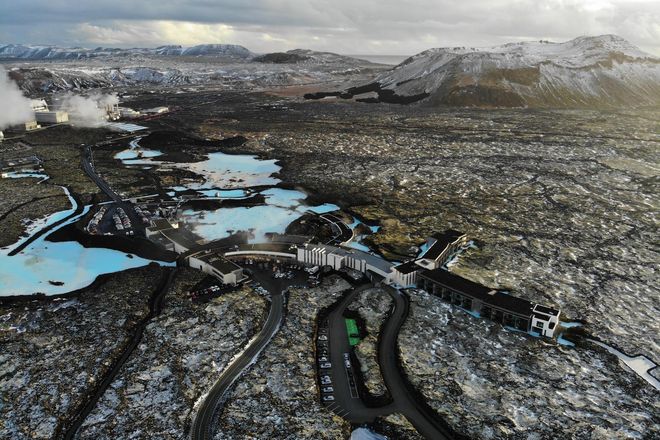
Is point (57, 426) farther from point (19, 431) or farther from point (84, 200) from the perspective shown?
point (84, 200)

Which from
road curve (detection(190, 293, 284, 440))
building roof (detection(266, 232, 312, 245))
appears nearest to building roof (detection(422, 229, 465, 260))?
building roof (detection(266, 232, 312, 245))

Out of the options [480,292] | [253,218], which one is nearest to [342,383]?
[480,292]

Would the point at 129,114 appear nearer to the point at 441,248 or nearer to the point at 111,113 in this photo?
the point at 111,113

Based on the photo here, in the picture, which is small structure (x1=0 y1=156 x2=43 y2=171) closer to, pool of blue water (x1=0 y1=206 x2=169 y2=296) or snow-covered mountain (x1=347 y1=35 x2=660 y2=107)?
pool of blue water (x1=0 y1=206 x2=169 y2=296)

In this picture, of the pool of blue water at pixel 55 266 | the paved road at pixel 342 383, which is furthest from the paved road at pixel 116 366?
the paved road at pixel 342 383

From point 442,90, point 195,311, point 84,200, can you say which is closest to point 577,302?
point 195,311

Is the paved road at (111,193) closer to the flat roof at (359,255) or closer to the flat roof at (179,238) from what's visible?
the flat roof at (179,238)
